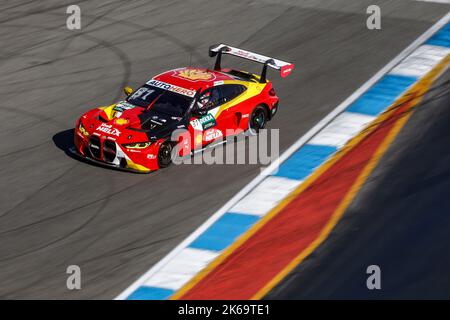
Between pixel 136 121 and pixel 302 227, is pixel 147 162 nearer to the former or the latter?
pixel 136 121

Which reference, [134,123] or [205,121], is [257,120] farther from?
[134,123]

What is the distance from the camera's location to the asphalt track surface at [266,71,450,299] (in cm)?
1505

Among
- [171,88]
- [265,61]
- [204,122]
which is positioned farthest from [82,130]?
[265,61]

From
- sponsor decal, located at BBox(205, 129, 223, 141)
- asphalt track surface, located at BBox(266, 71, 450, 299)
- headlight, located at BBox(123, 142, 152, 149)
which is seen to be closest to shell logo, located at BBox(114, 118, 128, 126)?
headlight, located at BBox(123, 142, 152, 149)

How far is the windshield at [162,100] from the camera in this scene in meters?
19.3

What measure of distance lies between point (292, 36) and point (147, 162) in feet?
26.1

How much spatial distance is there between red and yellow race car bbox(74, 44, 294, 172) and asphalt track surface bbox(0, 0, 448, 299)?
428 millimetres

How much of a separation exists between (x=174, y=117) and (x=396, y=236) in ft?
16.8

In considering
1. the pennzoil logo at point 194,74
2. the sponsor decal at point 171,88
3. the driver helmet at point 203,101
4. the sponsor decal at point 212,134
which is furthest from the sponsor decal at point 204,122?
the pennzoil logo at point 194,74

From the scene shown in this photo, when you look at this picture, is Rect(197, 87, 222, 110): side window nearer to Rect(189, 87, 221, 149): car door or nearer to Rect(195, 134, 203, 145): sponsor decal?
Rect(189, 87, 221, 149): car door

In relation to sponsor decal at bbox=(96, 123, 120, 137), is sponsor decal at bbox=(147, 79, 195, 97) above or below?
above

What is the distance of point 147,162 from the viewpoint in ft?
60.7

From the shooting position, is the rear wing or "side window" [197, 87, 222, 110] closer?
"side window" [197, 87, 222, 110]
